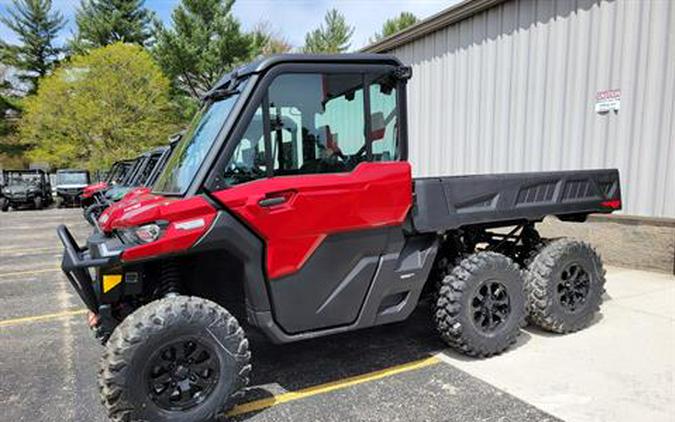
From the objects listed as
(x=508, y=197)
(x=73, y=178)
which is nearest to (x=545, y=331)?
(x=508, y=197)

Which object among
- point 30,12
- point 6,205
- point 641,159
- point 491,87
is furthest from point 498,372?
point 30,12

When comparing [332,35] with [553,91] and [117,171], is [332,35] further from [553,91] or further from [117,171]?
[553,91]

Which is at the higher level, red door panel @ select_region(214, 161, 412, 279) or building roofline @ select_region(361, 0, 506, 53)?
building roofline @ select_region(361, 0, 506, 53)

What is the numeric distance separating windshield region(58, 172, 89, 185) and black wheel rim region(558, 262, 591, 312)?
Answer: 24541 mm

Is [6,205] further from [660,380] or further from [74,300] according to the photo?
[660,380]

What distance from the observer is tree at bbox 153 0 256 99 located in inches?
1061

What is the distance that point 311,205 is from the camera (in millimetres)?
3287

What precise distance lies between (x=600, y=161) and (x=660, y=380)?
4.83 m

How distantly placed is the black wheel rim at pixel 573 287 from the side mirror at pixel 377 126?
2.34 meters

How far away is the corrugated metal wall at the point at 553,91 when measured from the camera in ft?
22.4

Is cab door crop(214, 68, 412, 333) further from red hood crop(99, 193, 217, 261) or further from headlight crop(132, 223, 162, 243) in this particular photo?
headlight crop(132, 223, 162, 243)

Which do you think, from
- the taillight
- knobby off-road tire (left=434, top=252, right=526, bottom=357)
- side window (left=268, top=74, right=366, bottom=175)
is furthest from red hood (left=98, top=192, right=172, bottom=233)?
the taillight

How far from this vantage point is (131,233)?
10.0 feet

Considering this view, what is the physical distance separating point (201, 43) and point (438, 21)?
20184 mm
